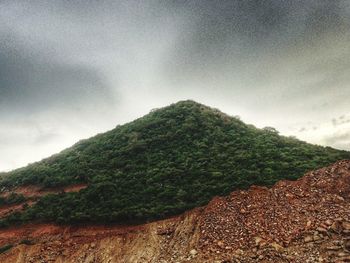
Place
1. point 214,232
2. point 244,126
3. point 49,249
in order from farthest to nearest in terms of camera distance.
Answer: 1. point 244,126
2. point 49,249
3. point 214,232

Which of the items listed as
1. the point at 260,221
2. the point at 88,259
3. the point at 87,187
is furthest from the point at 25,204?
the point at 260,221

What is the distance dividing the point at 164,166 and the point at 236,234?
407 inches

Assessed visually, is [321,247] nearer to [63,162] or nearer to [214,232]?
[214,232]

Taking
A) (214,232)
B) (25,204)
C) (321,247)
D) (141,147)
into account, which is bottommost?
(321,247)

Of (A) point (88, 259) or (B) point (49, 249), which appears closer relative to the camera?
(A) point (88, 259)

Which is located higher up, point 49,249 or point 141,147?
point 141,147

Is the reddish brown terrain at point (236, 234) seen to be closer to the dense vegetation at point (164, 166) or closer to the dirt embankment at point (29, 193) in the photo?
the dense vegetation at point (164, 166)

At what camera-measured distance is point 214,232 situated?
1706 centimetres

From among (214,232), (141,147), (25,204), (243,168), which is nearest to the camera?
(214,232)

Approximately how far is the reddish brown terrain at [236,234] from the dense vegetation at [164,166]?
1.14m

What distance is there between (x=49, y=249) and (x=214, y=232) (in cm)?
932

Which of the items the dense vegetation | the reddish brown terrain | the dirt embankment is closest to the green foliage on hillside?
the dirt embankment

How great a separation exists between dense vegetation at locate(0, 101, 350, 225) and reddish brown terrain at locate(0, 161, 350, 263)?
1.14 metres

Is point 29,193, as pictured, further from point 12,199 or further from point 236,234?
point 236,234
